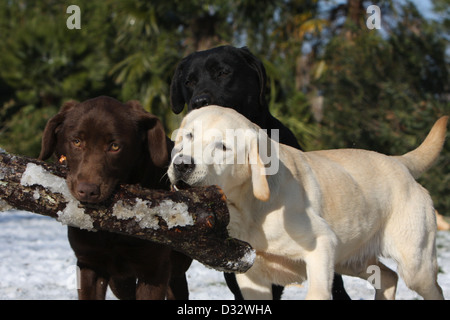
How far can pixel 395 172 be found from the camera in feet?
14.7

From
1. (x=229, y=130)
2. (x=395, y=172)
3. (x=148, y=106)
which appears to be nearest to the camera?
(x=229, y=130)

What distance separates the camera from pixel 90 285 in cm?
383

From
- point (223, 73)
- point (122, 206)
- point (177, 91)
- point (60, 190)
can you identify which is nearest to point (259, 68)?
point (223, 73)

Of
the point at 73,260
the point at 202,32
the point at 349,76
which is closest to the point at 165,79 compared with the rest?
the point at 202,32

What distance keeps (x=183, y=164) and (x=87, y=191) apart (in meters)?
0.54

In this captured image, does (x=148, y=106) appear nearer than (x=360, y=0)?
Yes

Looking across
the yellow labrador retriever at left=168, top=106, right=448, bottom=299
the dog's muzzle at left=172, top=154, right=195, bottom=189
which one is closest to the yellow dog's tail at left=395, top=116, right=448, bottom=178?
the yellow labrador retriever at left=168, top=106, right=448, bottom=299

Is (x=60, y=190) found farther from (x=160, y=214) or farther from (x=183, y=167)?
(x=183, y=167)

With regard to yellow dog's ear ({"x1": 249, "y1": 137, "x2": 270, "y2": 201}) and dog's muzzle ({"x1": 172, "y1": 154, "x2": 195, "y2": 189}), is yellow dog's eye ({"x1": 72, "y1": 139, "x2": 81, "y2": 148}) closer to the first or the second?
dog's muzzle ({"x1": 172, "y1": 154, "x2": 195, "y2": 189})

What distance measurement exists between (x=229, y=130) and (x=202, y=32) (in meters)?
15.4

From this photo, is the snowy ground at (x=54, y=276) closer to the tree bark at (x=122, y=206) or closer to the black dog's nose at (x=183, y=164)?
the tree bark at (x=122, y=206)

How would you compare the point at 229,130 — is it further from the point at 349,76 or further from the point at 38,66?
the point at 38,66

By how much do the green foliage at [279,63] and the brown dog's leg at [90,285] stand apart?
33.6 feet

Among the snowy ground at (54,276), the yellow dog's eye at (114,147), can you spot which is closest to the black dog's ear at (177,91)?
Answer: the snowy ground at (54,276)
